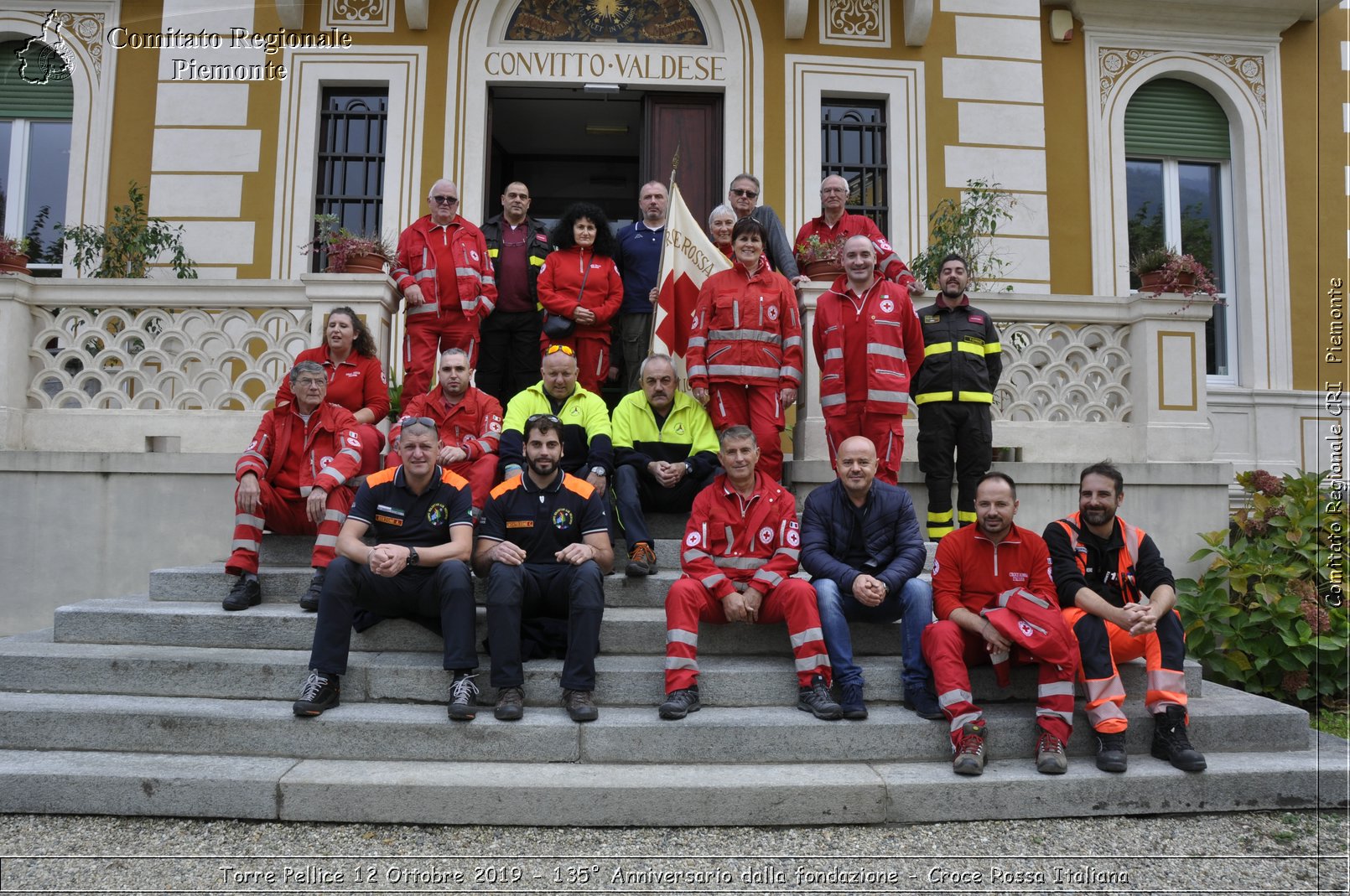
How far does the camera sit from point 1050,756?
4.07 metres

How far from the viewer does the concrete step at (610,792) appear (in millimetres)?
3799

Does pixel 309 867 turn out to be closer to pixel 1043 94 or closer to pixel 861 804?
pixel 861 804

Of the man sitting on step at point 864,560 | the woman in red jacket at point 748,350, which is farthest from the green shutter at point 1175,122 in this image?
the man sitting on step at point 864,560

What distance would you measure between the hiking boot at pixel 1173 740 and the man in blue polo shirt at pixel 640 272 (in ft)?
13.7

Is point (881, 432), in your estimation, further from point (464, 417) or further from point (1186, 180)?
point (1186, 180)

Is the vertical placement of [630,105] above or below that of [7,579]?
above

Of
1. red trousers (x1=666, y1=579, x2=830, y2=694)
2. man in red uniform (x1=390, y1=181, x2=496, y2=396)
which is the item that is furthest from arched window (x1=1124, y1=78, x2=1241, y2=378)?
red trousers (x1=666, y1=579, x2=830, y2=694)

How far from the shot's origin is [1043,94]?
991cm

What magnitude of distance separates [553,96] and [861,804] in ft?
29.5

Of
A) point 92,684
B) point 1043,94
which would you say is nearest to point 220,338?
point 92,684

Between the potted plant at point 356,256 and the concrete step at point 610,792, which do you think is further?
the potted plant at point 356,256

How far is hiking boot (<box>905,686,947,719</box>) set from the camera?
434cm

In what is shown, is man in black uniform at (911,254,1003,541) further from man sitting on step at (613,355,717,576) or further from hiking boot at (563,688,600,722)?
hiking boot at (563,688,600,722)

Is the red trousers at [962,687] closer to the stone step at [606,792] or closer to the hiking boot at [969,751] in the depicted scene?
the hiking boot at [969,751]
